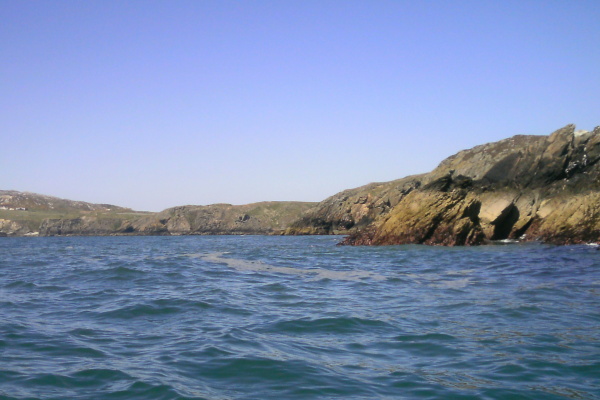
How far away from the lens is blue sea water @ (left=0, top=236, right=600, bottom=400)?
5887mm

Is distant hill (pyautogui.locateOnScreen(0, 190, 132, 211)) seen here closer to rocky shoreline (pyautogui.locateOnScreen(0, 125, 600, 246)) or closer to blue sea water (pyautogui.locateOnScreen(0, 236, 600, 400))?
rocky shoreline (pyautogui.locateOnScreen(0, 125, 600, 246))

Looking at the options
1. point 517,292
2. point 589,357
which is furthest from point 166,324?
point 517,292

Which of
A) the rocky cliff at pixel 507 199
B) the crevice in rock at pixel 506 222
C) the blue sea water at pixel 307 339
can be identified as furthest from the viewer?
the crevice in rock at pixel 506 222

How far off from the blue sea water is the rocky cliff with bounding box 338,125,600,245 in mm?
18758

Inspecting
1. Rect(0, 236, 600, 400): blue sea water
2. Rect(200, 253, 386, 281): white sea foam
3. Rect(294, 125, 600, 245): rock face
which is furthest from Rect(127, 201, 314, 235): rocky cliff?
Rect(0, 236, 600, 400): blue sea water

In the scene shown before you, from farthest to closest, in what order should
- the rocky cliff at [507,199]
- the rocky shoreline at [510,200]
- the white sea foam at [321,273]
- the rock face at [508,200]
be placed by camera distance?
the rocky cliff at [507,199]
the rock face at [508,200]
the rocky shoreline at [510,200]
the white sea foam at [321,273]

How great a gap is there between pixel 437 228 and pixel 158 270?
21174 mm

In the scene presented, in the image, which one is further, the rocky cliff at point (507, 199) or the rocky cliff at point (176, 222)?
the rocky cliff at point (176, 222)

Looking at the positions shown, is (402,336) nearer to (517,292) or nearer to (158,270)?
(517,292)

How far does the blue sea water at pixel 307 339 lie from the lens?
5.89m

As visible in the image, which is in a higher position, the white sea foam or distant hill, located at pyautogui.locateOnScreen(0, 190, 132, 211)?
distant hill, located at pyautogui.locateOnScreen(0, 190, 132, 211)

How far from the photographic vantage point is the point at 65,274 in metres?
18.9

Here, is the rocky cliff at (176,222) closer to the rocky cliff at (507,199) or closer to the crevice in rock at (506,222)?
the rocky cliff at (507,199)

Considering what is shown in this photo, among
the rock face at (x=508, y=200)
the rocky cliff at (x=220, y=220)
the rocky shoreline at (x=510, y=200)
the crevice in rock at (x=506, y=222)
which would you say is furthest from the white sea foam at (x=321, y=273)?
the rocky cliff at (x=220, y=220)
